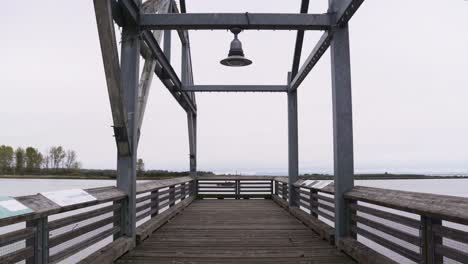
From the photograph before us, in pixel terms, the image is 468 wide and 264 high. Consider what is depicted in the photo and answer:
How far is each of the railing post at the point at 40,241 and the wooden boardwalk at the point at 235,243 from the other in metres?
1.40

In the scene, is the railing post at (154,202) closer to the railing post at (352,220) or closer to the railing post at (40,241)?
the railing post at (352,220)

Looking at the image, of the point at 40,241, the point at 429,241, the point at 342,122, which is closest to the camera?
the point at 40,241

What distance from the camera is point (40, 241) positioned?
8.07ft

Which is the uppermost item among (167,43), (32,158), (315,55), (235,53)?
(167,43)

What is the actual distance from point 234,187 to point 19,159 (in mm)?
54386

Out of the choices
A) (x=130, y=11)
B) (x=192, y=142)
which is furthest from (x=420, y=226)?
(x=192, y=142)

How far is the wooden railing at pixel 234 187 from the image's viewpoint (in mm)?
12250

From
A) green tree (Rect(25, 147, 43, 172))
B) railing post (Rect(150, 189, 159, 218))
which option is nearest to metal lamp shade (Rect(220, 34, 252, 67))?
railing post (Rect(150, 189, 159, 218))

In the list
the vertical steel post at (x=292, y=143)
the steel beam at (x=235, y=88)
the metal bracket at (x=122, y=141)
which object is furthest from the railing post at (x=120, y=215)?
the steel beam at (x=235, y=88)

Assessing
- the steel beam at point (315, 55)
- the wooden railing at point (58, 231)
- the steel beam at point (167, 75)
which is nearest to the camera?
the wooden railing at point (58, 231)

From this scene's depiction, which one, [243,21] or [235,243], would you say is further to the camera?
[235,243]

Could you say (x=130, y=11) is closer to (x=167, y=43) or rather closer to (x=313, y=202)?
(x=167, y=43)

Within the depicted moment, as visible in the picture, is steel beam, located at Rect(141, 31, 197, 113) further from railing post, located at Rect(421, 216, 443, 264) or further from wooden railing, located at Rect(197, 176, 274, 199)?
railing post, located at Rect(421, 216, 443, 264)

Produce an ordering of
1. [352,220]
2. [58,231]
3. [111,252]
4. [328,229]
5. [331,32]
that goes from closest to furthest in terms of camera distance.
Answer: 1. [58,231]
2. [111,252]
3. [352,220]
4. [331,32]
5. [328,229]
